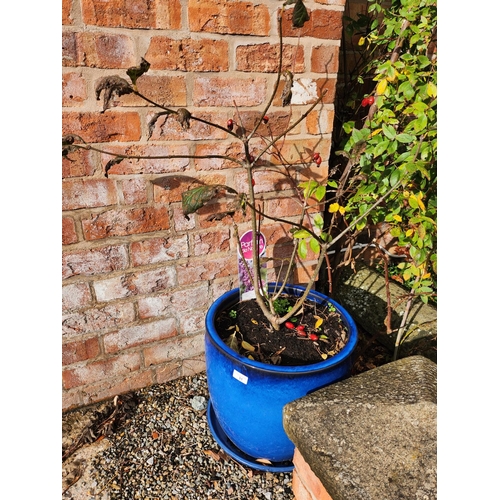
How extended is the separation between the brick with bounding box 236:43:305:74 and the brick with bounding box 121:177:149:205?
491 millimetres

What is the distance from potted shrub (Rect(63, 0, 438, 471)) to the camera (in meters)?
1.07

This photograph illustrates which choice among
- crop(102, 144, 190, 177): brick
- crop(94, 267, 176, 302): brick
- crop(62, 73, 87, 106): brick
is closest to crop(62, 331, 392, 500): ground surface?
crop(94, 267, 176, 302): brick

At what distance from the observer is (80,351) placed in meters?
1.42

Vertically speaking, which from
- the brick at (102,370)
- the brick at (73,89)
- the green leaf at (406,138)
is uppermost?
the brick at (73,89)

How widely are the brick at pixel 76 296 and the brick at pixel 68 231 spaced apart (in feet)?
0.51

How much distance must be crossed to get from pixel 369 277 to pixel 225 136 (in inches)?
43.4

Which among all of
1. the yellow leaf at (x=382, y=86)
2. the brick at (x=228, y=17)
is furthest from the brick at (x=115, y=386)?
the yellow leaf at (x=382, y=86)

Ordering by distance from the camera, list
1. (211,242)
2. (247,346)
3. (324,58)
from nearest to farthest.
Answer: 1. (247,346)
2. (324,58)
3. (211,242)

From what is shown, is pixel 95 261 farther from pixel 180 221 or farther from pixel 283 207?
pixel 283 207

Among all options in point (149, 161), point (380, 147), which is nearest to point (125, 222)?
point (149, 161)

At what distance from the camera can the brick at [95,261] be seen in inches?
50.9

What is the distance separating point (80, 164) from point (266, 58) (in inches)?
27.2

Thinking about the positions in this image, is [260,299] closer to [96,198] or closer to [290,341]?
[290,341]

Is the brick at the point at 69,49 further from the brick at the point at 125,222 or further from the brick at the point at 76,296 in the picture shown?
the brick at the point at 76,296
